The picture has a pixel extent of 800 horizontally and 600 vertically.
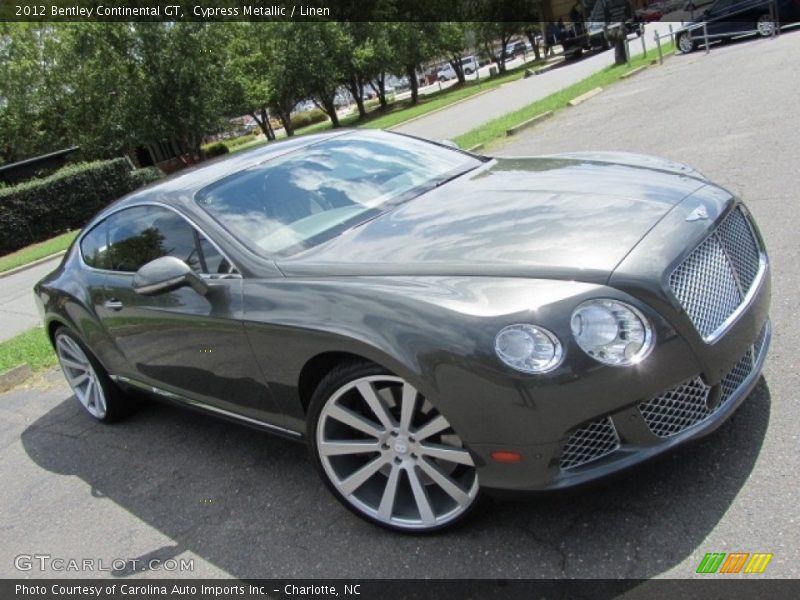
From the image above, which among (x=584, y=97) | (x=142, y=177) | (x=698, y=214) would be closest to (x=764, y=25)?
(x=584, y=97)

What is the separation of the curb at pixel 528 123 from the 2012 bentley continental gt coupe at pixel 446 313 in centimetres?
930

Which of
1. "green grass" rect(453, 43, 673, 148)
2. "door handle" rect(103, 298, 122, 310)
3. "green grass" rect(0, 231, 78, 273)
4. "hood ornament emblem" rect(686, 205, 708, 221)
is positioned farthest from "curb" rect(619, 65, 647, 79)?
"door handle" rect(103, 298, 122, 310)

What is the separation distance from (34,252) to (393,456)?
17323 mm

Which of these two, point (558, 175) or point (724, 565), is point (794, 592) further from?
point (558, 175)

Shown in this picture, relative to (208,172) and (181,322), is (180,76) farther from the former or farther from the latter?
(181,322)

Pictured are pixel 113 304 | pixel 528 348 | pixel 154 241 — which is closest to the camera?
pixel 528 348

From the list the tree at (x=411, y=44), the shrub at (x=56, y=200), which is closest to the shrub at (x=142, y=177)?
the shrub at (x=56, y=200)

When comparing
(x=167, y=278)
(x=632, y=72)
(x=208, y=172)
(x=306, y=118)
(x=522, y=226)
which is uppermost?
(x=208, y=172)

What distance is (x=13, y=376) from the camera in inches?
246

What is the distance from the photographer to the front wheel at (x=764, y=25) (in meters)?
18.9

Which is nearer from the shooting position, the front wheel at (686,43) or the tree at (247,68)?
the front wheel at (686,43)

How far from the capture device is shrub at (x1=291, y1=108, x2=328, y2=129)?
54562mm

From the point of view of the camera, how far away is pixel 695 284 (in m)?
2.61

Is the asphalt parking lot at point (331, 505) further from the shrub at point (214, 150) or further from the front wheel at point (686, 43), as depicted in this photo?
the shrub at point (214, 150)
